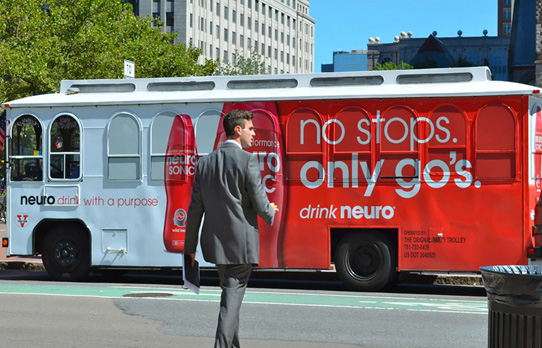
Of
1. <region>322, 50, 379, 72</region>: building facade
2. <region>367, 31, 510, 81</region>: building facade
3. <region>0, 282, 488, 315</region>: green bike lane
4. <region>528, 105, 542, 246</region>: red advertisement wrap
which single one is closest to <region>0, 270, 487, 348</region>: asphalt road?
<region>0, 282, 488, 315</region>: green bike lane

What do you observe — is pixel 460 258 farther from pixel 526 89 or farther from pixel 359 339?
pixel 359 339

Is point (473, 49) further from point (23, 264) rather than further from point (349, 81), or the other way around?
point (349, 81)

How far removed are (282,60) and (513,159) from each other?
435ft

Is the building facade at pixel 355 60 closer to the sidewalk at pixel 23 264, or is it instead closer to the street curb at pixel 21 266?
the sidewalk at pixel 23 264

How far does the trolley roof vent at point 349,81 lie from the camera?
14.1 metres

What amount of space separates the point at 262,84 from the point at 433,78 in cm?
264

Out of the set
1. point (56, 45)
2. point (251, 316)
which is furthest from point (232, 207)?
point (56, 45)

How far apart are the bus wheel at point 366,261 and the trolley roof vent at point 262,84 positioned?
2508 mm

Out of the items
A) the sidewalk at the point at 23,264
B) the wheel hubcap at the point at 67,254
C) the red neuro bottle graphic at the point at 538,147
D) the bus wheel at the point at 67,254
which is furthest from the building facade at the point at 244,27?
the red neuro bottle graphic at the point at 538,147

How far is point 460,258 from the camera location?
1342 centimetres

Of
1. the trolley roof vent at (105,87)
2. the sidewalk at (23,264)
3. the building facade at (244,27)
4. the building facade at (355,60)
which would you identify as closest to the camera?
the trolley roof vent at (105,87)

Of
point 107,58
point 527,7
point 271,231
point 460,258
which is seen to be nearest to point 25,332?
point 271,231

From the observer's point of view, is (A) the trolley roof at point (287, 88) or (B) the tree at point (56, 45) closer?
(A) the trolley roof at point (287, 88)

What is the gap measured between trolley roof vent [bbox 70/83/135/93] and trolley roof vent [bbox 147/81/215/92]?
390 millimetres
